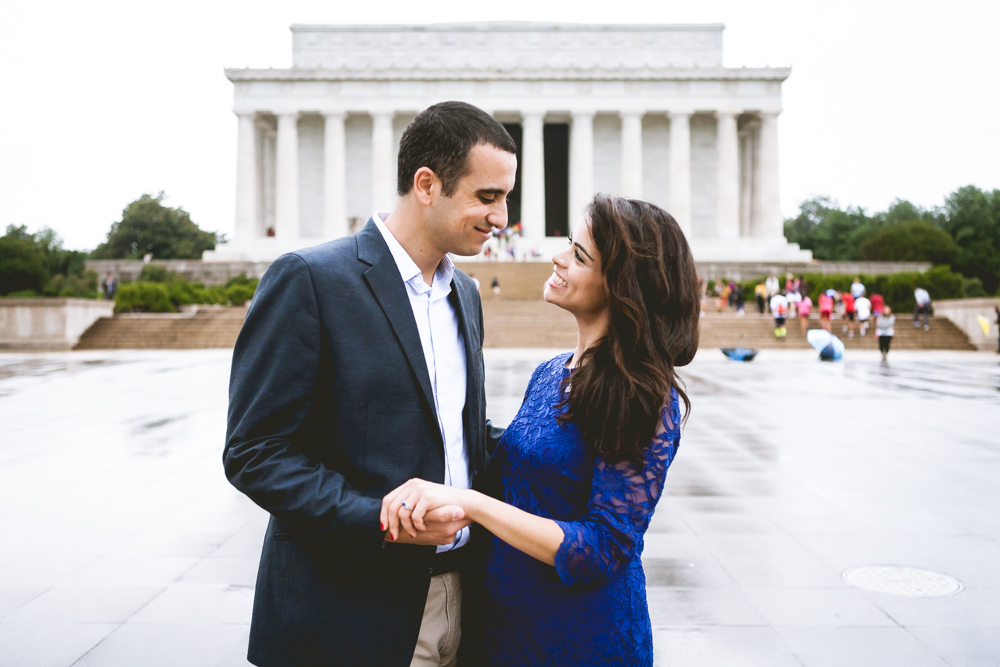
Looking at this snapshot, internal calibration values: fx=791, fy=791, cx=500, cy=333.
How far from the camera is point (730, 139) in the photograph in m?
55.4

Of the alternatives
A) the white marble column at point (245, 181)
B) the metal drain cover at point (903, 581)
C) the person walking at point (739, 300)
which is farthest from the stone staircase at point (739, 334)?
the white marble column at point (245, 181)

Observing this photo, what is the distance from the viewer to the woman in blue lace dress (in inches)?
88.0

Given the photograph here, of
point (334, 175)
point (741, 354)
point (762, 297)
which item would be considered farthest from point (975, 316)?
point (334, 175)

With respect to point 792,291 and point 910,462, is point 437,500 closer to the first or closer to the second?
point 910,462

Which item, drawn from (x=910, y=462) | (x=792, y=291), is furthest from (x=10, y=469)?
(x=792, y=291)

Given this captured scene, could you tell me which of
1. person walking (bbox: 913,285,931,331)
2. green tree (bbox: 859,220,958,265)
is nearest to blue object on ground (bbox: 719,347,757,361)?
person walking (bbox: 913,285,931,331)

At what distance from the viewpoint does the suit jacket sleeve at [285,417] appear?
2121 millimetres

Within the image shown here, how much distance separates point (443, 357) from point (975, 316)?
32269 mm

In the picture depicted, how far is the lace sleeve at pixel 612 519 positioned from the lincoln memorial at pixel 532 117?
167 ft

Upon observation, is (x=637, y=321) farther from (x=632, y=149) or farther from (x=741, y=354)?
(x=632, y=149)

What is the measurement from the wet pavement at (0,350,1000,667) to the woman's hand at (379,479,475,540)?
2.63 metres

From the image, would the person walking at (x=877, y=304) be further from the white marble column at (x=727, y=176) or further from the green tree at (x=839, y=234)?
the green tree at (x=839, y=234)

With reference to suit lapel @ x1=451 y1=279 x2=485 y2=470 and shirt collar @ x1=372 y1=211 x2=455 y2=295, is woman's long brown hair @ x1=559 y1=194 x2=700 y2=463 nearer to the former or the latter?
suit lapel @ x1=451 y1=279 x2=485 y2=470

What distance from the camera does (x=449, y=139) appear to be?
7.96 ft
